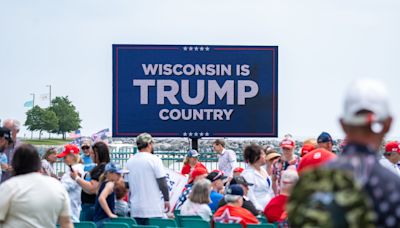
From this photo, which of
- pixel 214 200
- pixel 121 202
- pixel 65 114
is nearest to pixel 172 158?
pixel 214 200

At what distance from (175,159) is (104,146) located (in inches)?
547

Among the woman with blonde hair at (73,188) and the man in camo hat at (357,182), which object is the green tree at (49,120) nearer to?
the woman with blonde hair at (73,188)

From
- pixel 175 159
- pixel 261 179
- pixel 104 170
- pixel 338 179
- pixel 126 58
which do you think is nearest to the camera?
pixel 338 179

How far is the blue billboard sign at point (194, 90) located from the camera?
22.4 meters

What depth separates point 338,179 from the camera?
128 inches

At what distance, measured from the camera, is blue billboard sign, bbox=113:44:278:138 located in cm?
2236

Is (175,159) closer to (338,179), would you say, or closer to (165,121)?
(165,121)

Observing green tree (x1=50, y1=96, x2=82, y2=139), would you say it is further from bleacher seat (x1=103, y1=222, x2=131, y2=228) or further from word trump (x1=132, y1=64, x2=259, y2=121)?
bleacher seat (x1=103, y1=222, x2=131, y2=228)

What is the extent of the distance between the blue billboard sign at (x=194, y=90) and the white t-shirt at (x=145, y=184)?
37.3 feet

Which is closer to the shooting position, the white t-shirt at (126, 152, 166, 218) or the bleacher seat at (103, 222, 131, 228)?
the bleacher seat at (103, 222, 131, 228)

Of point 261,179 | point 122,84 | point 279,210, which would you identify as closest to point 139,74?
point 122,84

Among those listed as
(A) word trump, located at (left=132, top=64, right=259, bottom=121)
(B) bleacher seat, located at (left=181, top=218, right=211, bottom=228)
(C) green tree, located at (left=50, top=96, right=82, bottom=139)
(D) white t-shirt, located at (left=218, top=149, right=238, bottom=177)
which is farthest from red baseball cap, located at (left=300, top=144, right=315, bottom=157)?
(C) green tree, located at (left=50, top=96, right=82, bottom=139)

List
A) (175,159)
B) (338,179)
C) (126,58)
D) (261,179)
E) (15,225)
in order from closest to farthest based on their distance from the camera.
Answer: (338,179) < (15,225) < (261,179) < (126,58) < (175,159)

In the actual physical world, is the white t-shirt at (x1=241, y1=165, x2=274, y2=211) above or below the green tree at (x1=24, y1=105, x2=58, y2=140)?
below
